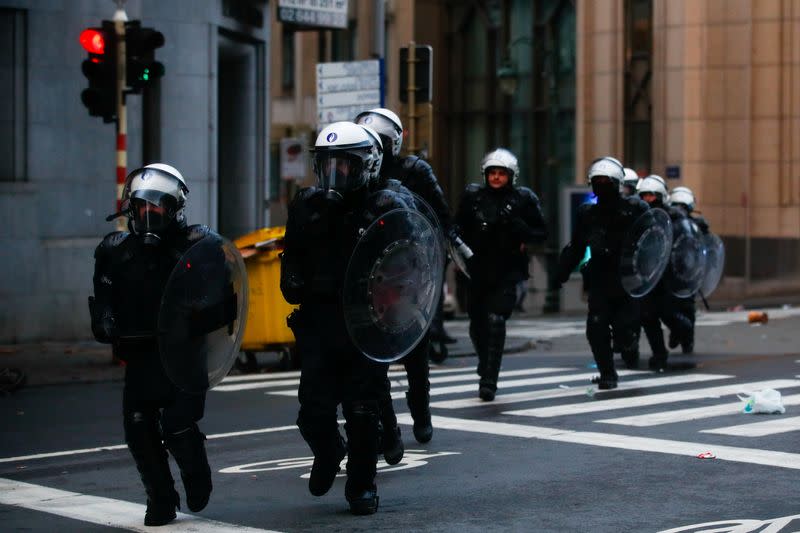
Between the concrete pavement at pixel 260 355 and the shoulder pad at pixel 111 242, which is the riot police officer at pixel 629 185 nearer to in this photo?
the concrete pavement at pixel 260 355

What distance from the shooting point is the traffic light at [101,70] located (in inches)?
615

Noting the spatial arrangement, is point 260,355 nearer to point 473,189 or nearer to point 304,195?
point 473,189

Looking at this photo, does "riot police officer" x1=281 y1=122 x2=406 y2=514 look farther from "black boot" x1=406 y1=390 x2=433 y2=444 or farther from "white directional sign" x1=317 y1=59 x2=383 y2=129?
"white directional sign" x1=317 y1=59 x2=383 y2=129

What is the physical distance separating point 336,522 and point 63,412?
214 inches

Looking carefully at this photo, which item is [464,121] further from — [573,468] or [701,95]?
[573,468]

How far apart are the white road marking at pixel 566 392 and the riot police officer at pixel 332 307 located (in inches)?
177

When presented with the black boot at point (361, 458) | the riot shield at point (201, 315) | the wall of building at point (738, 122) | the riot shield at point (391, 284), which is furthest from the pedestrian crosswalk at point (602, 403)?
the wall of building at point (738, 122)

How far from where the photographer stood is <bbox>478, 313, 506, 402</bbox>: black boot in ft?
40.7

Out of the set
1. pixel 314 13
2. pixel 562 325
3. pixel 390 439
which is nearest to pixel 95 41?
pixel 314 13

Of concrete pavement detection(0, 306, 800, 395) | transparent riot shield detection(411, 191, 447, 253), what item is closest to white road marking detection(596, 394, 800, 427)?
transparent riot shield detection(411, 191, 447, 253)

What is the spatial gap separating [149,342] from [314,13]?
14743mm

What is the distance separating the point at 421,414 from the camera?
33.6 feet

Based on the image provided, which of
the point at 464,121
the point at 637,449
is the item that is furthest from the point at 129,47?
the point at 464,121

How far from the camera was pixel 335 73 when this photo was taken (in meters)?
20.0
